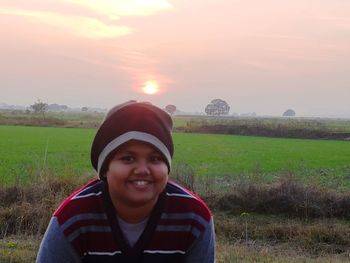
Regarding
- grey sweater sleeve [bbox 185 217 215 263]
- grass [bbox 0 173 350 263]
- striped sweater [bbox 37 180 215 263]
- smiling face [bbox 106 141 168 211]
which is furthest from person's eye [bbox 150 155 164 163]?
grass [bbox 0 173 350 263]

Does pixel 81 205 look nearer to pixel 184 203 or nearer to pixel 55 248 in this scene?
pixel 55 248

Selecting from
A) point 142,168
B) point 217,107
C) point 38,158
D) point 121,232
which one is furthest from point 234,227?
point 217,107

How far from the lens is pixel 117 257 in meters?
1.83

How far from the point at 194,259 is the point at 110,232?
14.7 inches

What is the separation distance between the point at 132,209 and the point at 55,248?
343mm

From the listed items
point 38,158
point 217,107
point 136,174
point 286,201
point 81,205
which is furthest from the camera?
point 217,107

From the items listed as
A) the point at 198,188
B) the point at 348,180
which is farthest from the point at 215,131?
the point at 198,188

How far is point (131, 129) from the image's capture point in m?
1.75

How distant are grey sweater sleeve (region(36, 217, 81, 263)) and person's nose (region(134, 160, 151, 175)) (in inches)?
16.0

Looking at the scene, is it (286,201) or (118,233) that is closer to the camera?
(118,233)

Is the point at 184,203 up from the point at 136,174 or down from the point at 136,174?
down

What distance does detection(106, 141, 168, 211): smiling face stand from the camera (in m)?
1.74

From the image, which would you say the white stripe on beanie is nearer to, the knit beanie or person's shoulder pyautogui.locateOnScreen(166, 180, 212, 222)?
the knit beanie

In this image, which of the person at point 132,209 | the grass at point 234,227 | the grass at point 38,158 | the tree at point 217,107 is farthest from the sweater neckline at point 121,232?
the tree at point 217,107
